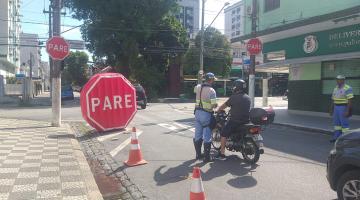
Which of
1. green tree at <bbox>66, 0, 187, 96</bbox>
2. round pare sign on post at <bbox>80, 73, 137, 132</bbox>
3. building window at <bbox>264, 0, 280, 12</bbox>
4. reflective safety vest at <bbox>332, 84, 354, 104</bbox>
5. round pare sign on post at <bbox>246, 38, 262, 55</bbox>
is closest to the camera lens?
reflective safety vest at <bbox>332, 84, 354, 104</bbox>

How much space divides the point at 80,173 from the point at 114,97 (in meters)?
6.49

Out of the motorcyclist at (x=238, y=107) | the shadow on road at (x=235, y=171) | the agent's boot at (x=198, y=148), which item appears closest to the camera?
the shadow on road at (x=235, y=171)

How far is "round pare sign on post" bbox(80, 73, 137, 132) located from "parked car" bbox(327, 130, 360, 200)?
29.9 feet

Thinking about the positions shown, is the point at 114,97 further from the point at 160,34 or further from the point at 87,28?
the point at 160,34

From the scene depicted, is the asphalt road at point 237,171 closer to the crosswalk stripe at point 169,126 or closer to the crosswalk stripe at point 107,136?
the crosswalk stripe at point 107,136

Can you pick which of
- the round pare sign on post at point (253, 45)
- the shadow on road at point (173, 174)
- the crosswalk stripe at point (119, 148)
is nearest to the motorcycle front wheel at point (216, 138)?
the shadow on road at point (173, 174)

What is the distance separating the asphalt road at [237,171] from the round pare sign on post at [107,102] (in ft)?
3.85

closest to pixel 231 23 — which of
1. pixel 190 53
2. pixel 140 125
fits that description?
pixel 190 53

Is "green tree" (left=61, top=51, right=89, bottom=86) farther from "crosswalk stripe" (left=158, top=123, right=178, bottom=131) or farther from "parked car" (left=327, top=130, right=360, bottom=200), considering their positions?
"parked car" (left=327, top=130, right=360, bottom=200)

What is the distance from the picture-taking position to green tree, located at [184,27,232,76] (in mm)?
54000

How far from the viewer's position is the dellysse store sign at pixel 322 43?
678 inches

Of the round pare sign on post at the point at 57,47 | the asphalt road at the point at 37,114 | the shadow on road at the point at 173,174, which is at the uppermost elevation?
the round pare sign on post at the point at 57,47

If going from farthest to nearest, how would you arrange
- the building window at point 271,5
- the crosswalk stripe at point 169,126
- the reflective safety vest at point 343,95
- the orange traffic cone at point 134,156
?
1. the building window at point 271,5
2. the crosswalk stripe at point 169,126
3. the reflective safety vest at point 343,95
4. the orange traffic cone at point 134,156

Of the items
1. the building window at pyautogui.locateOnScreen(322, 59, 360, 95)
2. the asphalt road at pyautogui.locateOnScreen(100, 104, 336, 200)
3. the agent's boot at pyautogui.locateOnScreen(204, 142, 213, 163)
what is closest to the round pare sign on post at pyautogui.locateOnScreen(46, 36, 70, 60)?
the asphalt road at pyautogui.locateOnScreen(100, 104, 336, 200)
